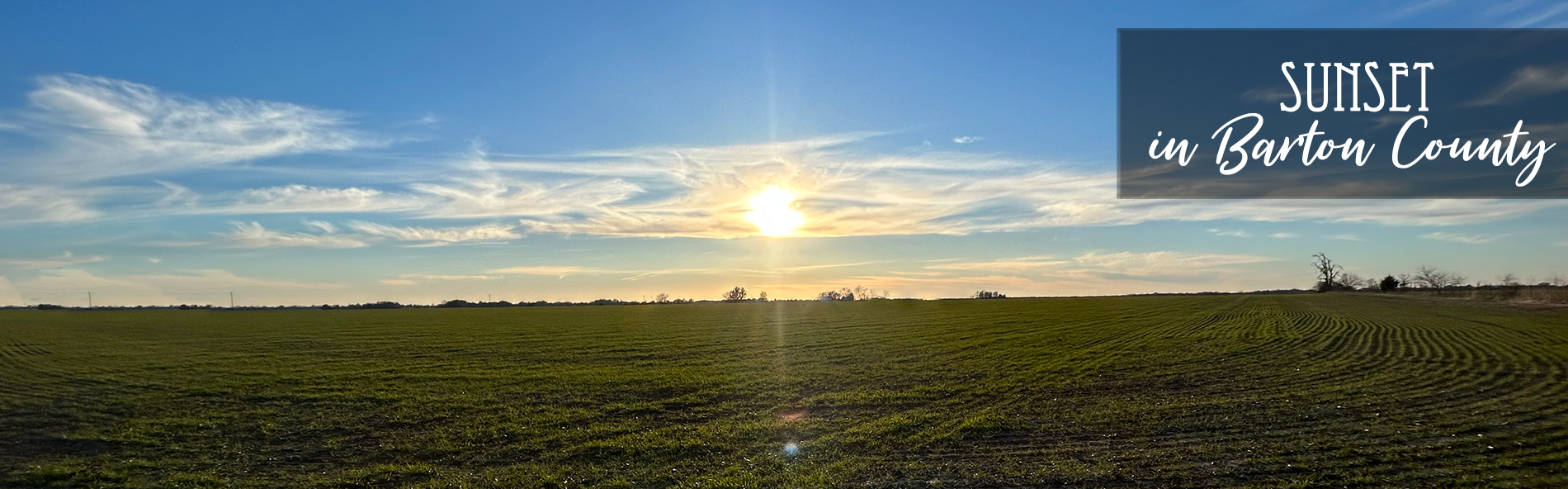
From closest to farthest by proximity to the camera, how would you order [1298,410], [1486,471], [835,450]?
[1486,471] → [835,450] → [1298,410]

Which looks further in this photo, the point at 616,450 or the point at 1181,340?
the point at 1181,340

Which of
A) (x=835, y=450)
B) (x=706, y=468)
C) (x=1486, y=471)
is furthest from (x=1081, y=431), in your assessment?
(x=706, y=468)

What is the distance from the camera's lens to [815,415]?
65.7 feet

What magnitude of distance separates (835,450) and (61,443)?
16.4m

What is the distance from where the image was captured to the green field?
46.3ft

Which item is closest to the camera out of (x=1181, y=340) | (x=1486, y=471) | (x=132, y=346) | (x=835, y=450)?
(x=1486, y=471)

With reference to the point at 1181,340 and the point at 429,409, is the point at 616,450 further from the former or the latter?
the point at 1181,340

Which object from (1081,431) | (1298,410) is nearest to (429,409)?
(1081,431)

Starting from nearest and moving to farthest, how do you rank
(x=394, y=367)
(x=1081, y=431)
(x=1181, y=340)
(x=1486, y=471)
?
(x=1486, y=471) → (x=1081, y=431) → (x=394, y=367) → (x=1181, y=340)

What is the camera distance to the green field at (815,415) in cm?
1411

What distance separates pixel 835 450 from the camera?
1579cm

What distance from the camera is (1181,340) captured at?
41.8m

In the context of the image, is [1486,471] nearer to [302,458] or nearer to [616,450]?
[616,450]

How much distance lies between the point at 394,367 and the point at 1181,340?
118 ft
